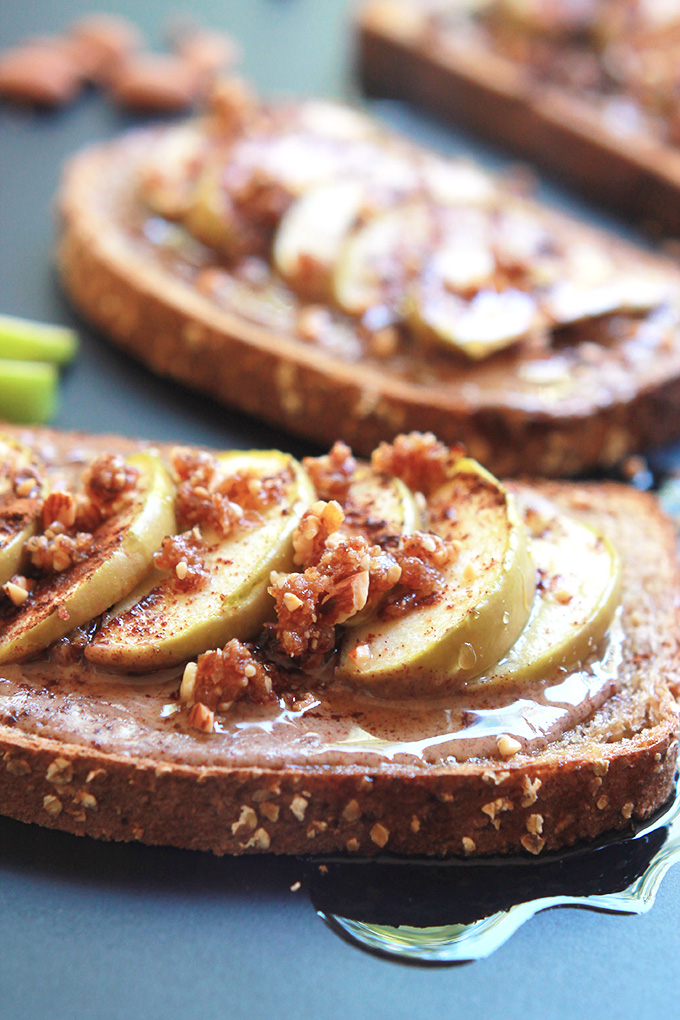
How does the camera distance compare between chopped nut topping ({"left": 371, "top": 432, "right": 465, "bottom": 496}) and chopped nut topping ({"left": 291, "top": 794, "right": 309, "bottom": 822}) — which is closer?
chopped nut topping ({"left": 291, "top": 794, "right": 309, "bottom": 822})

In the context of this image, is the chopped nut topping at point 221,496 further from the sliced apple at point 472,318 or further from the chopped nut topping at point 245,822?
the sliced apple at point 472,318

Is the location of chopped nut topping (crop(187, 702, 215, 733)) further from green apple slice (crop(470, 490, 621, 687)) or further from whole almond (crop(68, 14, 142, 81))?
whole almond (crop(68, 14, 142, 81))

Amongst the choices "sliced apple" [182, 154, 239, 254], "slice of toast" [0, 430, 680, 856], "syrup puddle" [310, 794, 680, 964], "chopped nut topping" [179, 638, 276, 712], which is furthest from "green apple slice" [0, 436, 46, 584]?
"sliced apple" [182, 154, 239, 254]

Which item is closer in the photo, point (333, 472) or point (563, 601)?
point (563, 601)

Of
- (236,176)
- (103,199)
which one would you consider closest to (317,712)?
(236,176)

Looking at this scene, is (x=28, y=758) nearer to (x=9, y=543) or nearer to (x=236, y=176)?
(x=9, y=543)

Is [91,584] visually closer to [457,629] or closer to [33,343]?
[457,629]

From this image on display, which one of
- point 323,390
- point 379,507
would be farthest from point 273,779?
point 323,390
